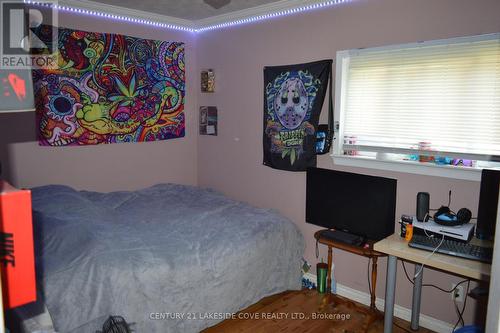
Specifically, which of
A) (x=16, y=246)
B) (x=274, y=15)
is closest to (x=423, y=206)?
(x=274, y=15)

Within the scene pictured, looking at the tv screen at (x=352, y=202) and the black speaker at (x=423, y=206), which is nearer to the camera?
the black speaker at (x=423, y=206)

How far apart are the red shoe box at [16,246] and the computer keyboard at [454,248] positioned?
2105 mm

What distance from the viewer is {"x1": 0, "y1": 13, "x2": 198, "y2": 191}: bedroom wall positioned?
3338 millimetres

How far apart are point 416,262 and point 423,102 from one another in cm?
115

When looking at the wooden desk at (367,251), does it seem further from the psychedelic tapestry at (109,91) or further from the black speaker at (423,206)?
the psychedelic tapestry at (109,91)

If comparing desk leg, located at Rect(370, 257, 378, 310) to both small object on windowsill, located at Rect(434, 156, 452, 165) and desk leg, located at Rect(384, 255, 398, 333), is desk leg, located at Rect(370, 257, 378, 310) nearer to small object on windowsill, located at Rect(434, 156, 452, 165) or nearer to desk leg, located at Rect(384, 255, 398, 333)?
desk leg, located at Rect(384, 255, 398, 333)

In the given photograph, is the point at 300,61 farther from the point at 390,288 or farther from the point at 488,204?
the point at 390,288

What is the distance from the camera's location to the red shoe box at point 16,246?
0.89 meters

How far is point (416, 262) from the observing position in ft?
7.64

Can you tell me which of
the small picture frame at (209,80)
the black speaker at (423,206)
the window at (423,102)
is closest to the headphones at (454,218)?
the black speaker at (423,206)

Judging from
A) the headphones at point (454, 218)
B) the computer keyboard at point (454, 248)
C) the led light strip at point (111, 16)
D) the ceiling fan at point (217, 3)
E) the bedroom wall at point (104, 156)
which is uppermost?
the ceiling fan at point (217, 3)

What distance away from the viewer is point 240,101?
401 centimetres

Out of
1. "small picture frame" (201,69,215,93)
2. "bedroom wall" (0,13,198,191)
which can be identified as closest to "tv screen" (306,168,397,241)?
"small picture frame" (201,69,215,93)

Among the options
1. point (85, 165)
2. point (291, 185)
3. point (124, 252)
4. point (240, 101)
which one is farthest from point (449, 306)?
point (85, 165)
